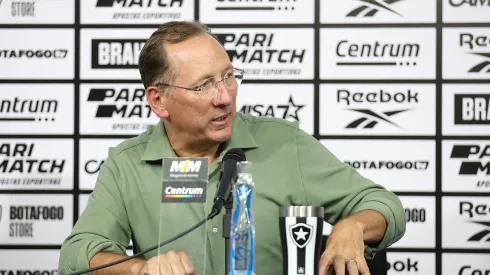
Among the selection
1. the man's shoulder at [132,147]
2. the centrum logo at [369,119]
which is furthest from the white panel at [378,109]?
the man's shoulder at [132,147]

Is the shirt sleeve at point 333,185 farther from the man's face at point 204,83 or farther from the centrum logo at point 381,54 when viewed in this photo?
the centrum logo at point 381,54

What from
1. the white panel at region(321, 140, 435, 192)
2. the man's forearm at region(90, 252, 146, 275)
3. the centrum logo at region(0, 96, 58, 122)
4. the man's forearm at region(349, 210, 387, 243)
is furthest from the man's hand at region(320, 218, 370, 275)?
the centrum logo at region(0, 96, 58, 122)

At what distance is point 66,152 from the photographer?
335 cm

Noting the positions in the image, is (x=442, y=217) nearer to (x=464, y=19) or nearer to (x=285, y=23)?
(x=464, y=19)

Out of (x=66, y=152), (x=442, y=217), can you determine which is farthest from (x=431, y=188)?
(x=66, y=152)

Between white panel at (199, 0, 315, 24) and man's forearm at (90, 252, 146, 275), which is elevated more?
white panel at (199, 0, 315, 24)

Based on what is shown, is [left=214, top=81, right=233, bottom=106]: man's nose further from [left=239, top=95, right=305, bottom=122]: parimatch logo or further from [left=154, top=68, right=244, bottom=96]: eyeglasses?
[left=239, top=95, right=305, bottom=122]: parimatch logo

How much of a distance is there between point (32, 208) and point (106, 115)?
525 mm

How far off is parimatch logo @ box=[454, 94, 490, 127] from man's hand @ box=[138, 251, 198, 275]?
6.72 feet

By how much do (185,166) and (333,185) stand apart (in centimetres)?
71

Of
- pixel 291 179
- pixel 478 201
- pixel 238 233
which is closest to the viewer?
pixel 238 233

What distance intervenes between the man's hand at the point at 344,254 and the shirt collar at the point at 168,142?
0.56 metres

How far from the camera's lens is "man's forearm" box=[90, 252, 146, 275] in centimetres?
163

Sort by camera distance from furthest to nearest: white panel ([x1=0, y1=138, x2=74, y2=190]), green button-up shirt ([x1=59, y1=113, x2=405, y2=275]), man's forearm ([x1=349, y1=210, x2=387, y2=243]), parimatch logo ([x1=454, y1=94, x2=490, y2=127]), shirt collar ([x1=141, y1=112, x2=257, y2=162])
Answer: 1. white panel ([x1=0, y1=138, x2=74, y2=190])
2. parimatch logo ([x1=454, y1=94, x2=490, y2=127])
3. shirt collar ([x1=141, y1=112, x2=257, y2=162])
4. green button-up shirt ([x1=59, y1=113, x2=405, y2=275])
5. man's forearm ([x1=349, y1=210, x2=387, y2=243])
